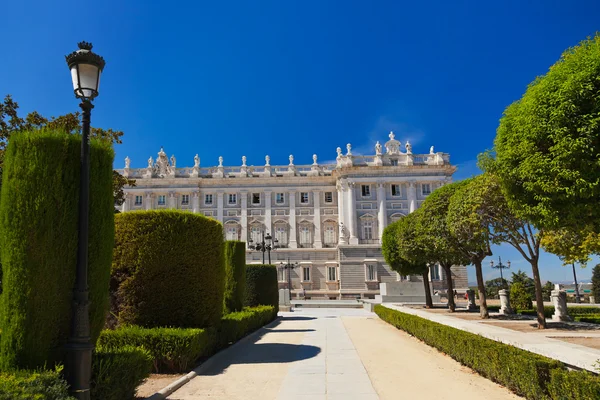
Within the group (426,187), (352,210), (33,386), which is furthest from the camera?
(426,187)

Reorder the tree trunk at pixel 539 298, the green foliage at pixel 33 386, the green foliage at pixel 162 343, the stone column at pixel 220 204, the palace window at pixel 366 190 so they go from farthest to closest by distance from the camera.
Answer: the stone column at pixel 220 204 → the palace window at pixel 366 190 → the tree trunk at pixel 539 298 → the green foliage at pixel 162 343 → the green foliage at pixel 33 386

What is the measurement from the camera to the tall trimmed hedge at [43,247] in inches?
220

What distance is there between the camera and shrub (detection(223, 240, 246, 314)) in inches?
677

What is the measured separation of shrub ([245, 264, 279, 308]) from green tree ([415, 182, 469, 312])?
852cm

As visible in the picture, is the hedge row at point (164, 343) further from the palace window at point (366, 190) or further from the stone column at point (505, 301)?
the palace window at point (366, 190)

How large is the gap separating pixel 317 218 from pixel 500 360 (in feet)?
161

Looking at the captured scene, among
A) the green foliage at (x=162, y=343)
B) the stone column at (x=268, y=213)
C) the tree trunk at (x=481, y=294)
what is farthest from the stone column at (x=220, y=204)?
the green foliage at (x=162, y=343)

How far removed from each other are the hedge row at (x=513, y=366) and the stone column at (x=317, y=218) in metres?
43.4

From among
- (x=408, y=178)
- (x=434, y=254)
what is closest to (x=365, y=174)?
(x=408, y=178)

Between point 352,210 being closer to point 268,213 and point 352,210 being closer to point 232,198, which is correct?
point 268,213

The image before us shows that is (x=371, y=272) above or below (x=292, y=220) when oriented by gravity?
below

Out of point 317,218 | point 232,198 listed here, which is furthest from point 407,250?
point 232,198

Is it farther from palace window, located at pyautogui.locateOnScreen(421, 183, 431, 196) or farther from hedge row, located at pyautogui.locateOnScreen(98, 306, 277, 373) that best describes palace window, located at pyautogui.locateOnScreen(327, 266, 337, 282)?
hedge row, located at pyautogui.locateOnScreen(98, 306, 277, 373)

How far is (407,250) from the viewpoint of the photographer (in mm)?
27703
